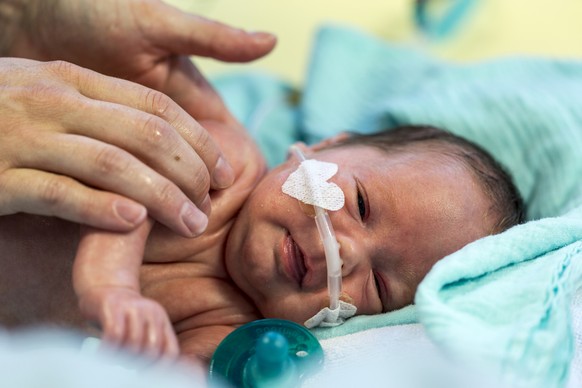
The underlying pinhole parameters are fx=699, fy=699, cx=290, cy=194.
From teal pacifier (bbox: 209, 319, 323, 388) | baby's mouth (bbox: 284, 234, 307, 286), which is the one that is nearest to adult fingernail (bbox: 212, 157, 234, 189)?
baby's mouth (bbox: 284, 234, 307, 286)

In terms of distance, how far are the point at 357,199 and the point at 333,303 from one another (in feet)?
0.66

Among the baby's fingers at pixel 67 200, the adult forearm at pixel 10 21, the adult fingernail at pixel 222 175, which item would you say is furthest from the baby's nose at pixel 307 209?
the adult forearm at pixel 10 21

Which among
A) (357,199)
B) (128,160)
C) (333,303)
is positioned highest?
(128,160)

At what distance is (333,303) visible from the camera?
126 cm

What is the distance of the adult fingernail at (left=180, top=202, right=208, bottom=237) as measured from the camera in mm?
1022

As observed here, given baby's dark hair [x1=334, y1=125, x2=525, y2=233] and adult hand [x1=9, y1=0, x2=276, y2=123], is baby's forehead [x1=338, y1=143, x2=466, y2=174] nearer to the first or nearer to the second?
baby's dark hair [x1=334, y1=125, x2=525, y2=233]

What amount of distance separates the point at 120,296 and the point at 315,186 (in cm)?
50

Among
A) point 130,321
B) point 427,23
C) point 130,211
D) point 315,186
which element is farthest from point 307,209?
point 427,23

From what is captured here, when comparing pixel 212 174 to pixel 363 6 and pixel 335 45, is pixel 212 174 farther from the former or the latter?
pixel 363 6

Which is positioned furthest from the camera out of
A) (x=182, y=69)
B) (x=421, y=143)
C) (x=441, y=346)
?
(x=182, y=69)

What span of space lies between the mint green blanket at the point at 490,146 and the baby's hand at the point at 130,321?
38 centimetres

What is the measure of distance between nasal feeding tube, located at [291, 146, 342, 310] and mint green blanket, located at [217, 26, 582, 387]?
0.08 meters

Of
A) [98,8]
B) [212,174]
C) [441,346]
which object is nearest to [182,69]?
[98,8]

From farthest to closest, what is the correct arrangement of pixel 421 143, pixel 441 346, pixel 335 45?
pixel 335 45 → pixel 421 143 → pixel 441 346
